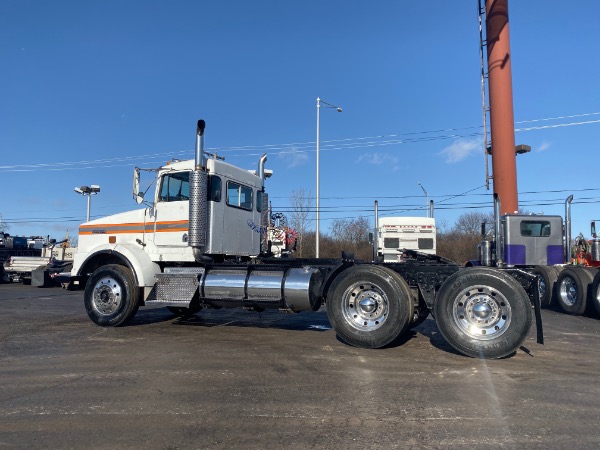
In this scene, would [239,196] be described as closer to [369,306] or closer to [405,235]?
[369,306]

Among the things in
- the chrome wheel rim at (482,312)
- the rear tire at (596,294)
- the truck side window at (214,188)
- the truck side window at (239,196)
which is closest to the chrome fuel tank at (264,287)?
the truck side window at (214,188)

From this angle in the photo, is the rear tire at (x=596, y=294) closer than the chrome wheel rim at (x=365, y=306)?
No

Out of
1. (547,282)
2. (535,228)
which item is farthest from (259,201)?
(535,228)

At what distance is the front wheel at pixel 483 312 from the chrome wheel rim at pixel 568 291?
691 cm

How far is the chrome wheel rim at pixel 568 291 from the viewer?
40.9 feet

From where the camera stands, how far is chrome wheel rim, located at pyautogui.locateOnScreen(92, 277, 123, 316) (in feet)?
30.5

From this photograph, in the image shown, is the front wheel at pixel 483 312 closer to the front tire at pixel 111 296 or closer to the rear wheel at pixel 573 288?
the front tire at pixel 111 296

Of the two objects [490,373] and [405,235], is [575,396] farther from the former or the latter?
[405,235]

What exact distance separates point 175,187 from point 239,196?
1388 mm

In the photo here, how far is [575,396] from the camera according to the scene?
201 inches

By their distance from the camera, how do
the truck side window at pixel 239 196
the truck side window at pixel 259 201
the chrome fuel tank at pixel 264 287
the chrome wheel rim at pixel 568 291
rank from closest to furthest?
1. the chrome fuel tank at pixel 264 287
2. the truck side window at pixel 239 196
3. the truck side window at pixel 259 201
4. the chrome wheel rim at pixel 568 291

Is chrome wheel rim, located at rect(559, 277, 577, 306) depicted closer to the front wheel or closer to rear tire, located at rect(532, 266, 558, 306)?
rear tire, located at rect(532, 266, 558, 306)

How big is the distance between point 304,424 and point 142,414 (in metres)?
1.57

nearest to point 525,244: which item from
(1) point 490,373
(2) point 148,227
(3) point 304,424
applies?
(1) point 490,373
